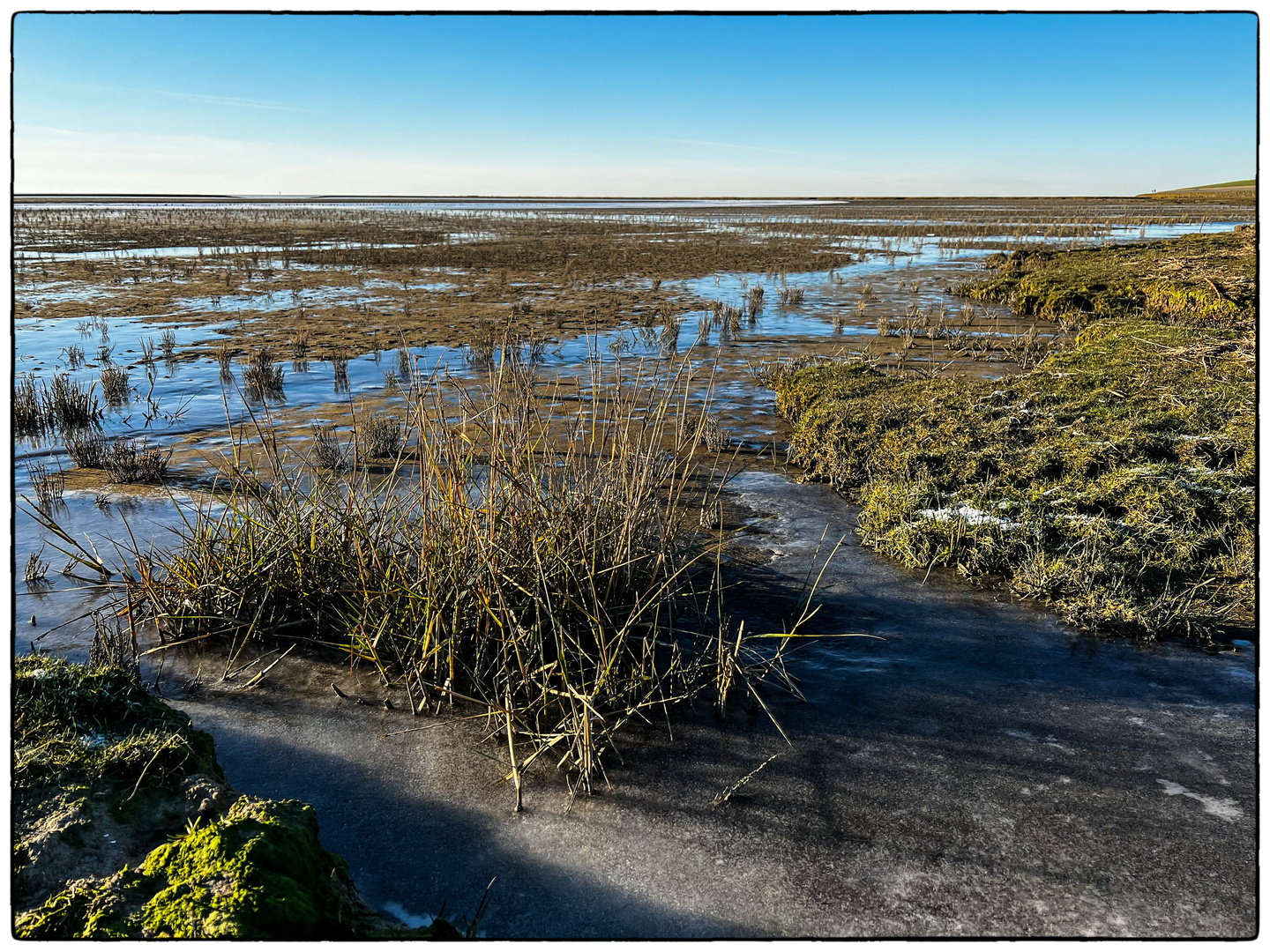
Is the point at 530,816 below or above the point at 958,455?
below

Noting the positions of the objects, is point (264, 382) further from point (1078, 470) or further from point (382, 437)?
point (1078, 470)

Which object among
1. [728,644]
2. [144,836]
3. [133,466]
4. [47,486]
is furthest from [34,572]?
[728,644]

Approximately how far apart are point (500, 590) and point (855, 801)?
1.85m

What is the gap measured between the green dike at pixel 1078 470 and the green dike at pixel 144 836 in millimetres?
4279

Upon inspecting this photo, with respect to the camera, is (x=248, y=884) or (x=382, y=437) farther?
(x=382, y=437)

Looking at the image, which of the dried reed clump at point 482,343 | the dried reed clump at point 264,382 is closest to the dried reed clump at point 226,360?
the dried reed clump at point 264,382

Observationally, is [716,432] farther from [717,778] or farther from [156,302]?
[156,302]

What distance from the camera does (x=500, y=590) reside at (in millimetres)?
3781

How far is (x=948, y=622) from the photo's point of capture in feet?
15.8

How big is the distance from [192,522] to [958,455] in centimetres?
637

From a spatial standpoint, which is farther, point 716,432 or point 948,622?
point 716,432

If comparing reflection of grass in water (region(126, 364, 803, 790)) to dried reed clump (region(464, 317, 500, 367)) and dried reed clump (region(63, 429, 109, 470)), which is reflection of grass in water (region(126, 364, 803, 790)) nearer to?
dried reed clump (region(63, 429, 109, 470))

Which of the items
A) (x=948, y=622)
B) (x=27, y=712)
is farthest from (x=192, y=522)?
(x=948, y=622)

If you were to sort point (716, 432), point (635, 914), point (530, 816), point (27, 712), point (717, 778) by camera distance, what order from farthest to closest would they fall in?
point (716, 432) < point (717, 778) < point (530, 816) < point (27, 712) < point (635, 914)
